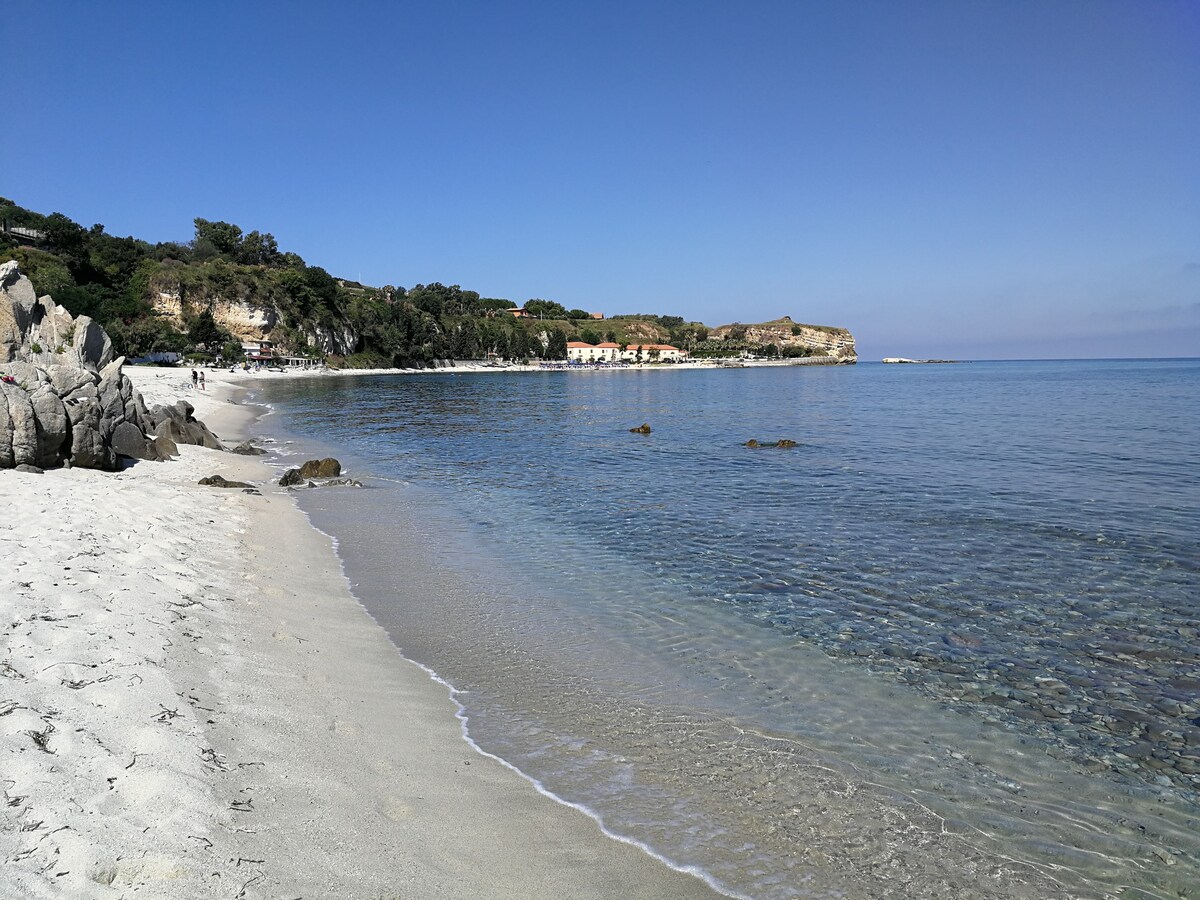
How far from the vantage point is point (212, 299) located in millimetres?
128000

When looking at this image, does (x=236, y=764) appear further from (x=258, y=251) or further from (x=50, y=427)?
(x=258, y=251)

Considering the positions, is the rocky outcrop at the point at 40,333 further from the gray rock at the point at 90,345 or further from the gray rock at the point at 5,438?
the gray rock at the point at 5,438

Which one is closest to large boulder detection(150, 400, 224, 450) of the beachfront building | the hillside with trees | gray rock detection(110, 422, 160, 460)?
gray rock detection(110, 422, 160, 460)

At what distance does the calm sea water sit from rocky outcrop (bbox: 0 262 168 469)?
5511mm

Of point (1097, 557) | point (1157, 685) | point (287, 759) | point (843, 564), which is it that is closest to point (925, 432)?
point (1097, 557)

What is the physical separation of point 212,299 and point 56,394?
12996cm

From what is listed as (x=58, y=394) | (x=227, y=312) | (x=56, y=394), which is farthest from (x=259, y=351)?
(x=56, y=394)

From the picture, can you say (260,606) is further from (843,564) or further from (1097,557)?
(1097,557)

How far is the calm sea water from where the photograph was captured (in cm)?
512

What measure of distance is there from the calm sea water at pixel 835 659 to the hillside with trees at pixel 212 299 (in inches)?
3586

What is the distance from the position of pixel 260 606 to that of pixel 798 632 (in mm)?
7052

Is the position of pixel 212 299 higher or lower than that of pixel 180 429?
higher

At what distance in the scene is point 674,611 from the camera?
9.98m

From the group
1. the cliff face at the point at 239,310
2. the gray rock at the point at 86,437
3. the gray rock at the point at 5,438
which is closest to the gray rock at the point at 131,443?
the gray rock at the point at 86,437
